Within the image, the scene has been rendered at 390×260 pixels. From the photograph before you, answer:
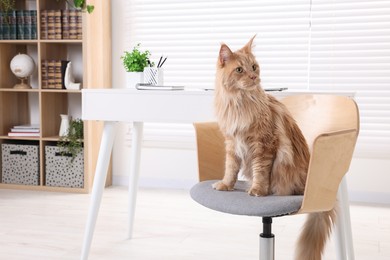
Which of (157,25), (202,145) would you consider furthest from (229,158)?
(157,25)

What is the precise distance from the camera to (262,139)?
167cm

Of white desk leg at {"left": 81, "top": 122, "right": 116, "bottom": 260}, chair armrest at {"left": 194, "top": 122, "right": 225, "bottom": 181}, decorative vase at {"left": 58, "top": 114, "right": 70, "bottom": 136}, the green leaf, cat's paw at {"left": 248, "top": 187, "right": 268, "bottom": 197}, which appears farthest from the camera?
decorative vase at {"left": 58, "top": 114, "right": 70, "bottom": 136}

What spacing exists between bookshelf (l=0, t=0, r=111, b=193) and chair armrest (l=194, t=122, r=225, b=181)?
2.04m

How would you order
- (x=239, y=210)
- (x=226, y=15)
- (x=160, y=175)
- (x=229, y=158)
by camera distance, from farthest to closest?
(x=160, y=175) → (x=226, y=15) → (x=229, y=158) → (x=239, y=210)

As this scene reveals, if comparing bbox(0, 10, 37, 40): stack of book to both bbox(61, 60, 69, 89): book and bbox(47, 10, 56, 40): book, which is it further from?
bbox(61, 60, 69, 89): book

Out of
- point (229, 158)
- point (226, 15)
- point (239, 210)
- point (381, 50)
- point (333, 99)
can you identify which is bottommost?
point (239, 210)

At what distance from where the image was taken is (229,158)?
1.76 metres

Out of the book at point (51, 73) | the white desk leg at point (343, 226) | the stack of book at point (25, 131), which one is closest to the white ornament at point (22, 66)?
the book at point (51, 73)

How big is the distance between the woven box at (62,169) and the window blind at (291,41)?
594 millimetres

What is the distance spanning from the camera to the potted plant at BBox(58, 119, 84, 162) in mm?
3947

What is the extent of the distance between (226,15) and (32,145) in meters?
1.68

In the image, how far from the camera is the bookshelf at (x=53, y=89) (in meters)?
3.91

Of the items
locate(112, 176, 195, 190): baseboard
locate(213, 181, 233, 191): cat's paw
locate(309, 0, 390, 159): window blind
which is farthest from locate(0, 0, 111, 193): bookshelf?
locate(213, 181, 233, 191): cat's paw

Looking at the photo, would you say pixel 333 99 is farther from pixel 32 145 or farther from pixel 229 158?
pixel 32 145
